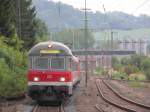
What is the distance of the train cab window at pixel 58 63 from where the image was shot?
24453mm

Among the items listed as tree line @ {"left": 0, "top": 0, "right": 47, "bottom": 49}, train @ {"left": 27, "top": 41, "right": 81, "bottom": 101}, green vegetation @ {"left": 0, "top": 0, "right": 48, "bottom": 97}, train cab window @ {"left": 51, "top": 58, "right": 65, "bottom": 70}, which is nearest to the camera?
train @ {"left": 27, "top": 41, "right": 81, "bottom": 101}

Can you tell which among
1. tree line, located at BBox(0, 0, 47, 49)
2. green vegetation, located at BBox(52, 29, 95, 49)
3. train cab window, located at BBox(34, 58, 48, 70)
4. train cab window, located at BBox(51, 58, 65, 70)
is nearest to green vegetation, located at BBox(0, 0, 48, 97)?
tree line, located at BBox(0, 0, 47, 49)

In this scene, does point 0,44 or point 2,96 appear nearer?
point 2,96

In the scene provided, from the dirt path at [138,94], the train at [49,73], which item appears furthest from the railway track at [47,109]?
the dirt path at [138,94]

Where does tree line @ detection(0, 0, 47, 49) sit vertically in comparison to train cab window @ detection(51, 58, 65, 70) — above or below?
above

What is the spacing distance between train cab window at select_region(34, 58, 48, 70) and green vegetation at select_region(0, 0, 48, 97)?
9.15 feet

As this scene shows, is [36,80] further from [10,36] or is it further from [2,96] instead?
[10,36]

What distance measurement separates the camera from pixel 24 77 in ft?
103

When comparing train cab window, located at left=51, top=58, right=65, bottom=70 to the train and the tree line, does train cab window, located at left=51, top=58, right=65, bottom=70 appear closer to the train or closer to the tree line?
the train

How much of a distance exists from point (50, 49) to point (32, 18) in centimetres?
4160

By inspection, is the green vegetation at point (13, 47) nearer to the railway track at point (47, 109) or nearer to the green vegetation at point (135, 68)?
the railway track at point (47, 109)

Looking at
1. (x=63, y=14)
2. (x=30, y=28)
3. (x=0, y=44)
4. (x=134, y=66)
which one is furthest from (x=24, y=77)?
(x=63, y=14)

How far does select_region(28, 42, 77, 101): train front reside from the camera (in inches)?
953

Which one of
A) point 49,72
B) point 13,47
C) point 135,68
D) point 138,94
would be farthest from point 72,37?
point 49,72
